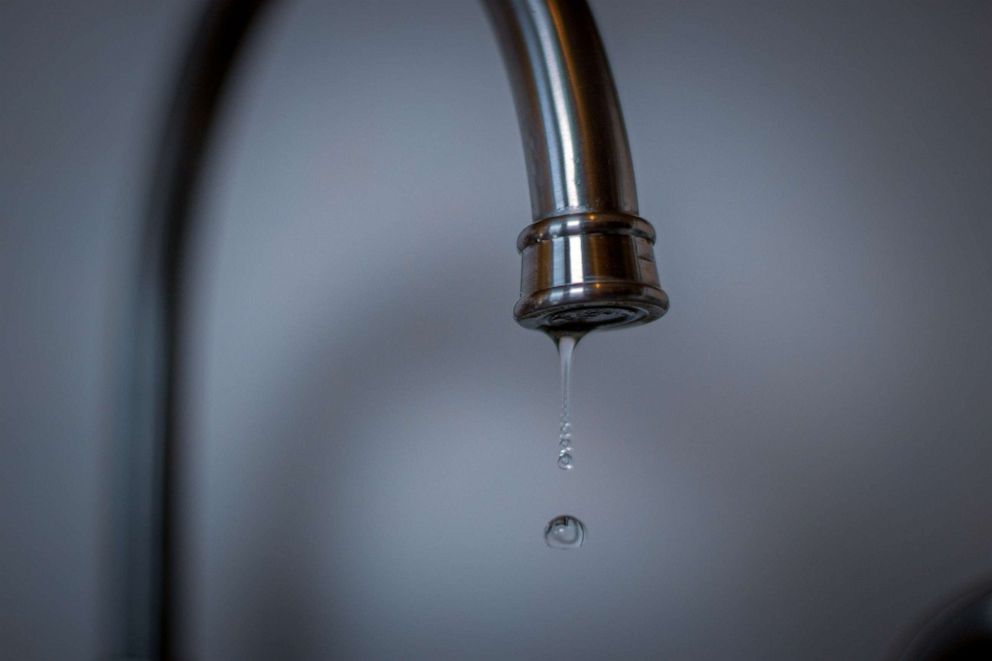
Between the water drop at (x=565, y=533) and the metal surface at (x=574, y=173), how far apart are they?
A: 0.24 meters

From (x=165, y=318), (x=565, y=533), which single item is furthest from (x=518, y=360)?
(x=165, y=318)

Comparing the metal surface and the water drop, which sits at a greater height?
the metal surface

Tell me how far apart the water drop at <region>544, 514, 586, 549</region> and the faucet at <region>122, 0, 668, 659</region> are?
8.6 inches

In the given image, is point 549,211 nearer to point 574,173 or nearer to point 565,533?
point 574,173

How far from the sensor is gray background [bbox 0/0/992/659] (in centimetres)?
49

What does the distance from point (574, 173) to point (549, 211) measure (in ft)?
0.05

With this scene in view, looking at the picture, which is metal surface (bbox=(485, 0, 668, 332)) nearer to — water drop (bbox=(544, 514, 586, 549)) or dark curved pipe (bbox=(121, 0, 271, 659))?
dark curved pipe (bbox=(121, 0, 271, 659))

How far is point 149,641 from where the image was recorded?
1.05 feet

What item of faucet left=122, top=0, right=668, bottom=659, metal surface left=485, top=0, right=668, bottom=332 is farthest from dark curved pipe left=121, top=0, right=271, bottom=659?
metal surface left=485, top=0, right=668, bottom=332

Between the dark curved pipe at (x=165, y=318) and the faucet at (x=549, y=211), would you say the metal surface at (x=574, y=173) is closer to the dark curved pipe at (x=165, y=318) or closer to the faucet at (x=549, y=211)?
the faucet at (x=549, y=211)

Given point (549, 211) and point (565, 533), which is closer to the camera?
point (549, 211)

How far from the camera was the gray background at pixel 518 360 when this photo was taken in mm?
493

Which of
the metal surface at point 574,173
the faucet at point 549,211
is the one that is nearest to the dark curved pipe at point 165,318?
the faucet at point 549,211

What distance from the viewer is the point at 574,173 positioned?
0.79 ft
